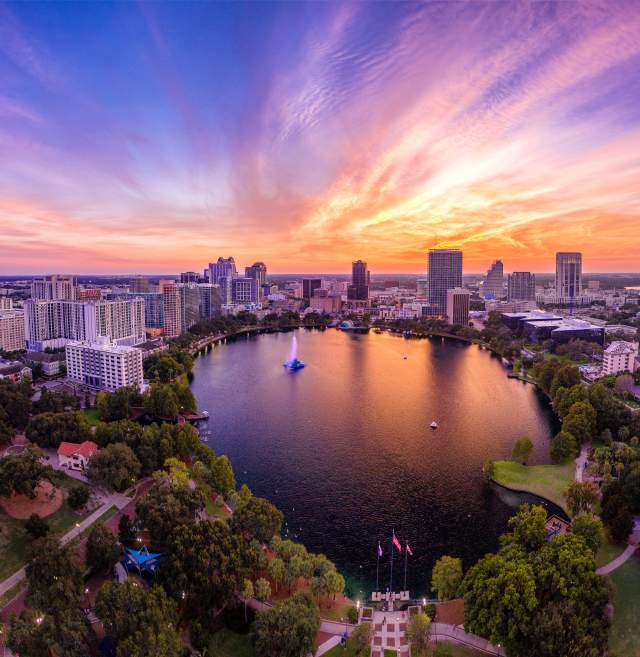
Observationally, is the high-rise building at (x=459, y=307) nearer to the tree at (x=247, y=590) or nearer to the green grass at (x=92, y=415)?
the green grass at (x=92, y=415)

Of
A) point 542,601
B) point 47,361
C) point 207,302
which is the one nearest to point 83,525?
point 542,601

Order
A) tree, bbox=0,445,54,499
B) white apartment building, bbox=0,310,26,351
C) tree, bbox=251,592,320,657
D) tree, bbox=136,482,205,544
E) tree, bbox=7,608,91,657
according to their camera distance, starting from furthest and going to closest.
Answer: white apartment building, bbox=0,310,26,351 → tree, bbox=0,445,54,499 → tree, bbox=136,482,205,544 → tree, bbox=251,592,320,657 → tree, bbox=7,608,91,657

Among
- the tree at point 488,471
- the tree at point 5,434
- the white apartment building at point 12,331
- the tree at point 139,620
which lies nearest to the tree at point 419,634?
the tree at point 139,620

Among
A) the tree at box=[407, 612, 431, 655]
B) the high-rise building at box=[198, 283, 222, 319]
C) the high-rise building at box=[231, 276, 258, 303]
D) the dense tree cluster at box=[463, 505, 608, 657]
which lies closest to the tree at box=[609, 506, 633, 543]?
the dense tree cluster at box=[463, 505, 608, 657]

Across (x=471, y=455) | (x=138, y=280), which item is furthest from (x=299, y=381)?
(x=138, y=280)

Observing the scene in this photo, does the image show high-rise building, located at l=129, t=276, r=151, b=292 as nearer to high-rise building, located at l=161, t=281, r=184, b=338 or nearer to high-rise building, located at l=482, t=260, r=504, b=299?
high-rise building, located at l=161, t=281, r=184, b=338

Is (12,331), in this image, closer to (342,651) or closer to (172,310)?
(172,310)
